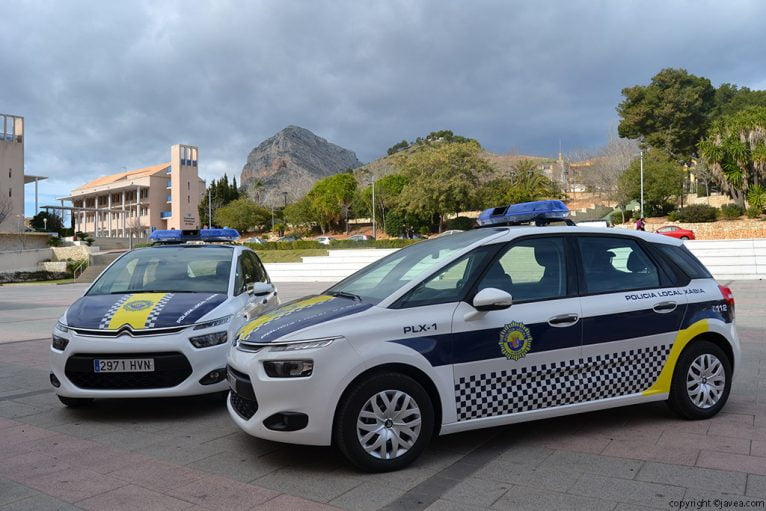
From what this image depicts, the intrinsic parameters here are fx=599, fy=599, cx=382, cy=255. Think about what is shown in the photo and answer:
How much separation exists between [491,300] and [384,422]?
106 centimetres

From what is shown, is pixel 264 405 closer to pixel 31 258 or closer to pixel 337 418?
pixel 337 418

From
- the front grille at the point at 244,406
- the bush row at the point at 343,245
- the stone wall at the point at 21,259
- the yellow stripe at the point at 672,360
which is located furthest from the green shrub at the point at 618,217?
the front grille at the point at 244,406

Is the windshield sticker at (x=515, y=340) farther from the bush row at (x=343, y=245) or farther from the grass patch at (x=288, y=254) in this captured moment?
the grass patch at (x=288, y=254)

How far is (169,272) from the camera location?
6590 mm

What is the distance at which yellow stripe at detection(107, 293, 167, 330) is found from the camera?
519 centimetres

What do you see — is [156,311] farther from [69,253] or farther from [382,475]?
[69,253]

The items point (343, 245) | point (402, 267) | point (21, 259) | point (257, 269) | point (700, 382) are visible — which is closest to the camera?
point (402, 267)

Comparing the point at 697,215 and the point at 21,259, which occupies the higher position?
the point at 697,215

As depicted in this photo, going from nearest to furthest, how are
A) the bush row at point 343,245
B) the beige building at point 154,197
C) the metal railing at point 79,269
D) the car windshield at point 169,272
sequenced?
the car windshield at point 169,272
the bush row at point 343,245
the metal railing at point 79,269
the beige building at point 154,197

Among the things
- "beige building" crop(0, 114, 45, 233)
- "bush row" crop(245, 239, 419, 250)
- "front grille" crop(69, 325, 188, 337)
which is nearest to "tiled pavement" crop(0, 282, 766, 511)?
"front grille" crop(69, 325, 188, 337)

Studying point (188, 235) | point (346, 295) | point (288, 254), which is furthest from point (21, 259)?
point (346, 295)

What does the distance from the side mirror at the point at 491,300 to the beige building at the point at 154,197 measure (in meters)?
91.0

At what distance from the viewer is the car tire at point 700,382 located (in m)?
4.80

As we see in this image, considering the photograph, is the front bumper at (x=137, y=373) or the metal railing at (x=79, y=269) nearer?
the front bumper at (x=137, y=373)
